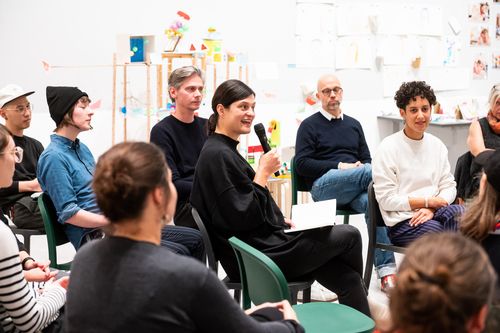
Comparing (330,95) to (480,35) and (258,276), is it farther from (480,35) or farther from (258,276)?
(480,35)

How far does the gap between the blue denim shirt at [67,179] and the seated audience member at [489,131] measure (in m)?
2.11

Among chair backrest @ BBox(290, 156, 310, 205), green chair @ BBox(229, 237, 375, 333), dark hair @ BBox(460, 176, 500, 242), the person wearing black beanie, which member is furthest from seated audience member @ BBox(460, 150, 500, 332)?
chair backrest @ BBox(290, 156, 310, 205)

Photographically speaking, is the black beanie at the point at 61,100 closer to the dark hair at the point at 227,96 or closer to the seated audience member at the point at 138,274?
the dark hair at the point at 227,96

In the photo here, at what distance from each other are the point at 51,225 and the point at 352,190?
1.81 m

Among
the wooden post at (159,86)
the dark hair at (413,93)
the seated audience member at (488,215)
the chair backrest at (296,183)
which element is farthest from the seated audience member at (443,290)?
the wooden post at (159,86)

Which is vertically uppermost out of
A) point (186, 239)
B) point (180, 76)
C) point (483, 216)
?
point (180, 76)

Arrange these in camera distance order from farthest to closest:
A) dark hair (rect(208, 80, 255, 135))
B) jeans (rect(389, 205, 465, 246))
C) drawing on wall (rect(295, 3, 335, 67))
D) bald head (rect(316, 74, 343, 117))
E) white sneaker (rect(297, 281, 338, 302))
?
drawing on wall (rect(295, 3, 335, 67)) → bald head (rect(316, 74, 343, 117)) → white sneaker (rect(297, 281, 338, 302)) → jeans (rect(389, 205, 465, 246)) → dark hair (rect(208, 80, 255, 135))

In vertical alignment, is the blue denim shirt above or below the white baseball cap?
below

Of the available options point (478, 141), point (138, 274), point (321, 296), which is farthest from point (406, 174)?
point (138, 274)

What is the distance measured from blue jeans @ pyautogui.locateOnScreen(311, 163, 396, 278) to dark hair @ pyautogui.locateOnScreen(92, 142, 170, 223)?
2574mm

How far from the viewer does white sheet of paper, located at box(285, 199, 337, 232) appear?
2832 mm

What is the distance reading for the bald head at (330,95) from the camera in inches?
181

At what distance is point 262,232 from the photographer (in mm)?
2914

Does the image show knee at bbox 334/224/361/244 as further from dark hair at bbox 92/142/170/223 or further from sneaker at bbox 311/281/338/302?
dark hair at bbox 92/142/170/223
